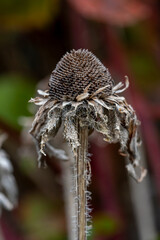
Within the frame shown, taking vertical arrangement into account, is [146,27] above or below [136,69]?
above

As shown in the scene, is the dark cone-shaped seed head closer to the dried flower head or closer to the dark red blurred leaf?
the dried flower head

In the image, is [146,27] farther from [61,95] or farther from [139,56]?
[61,95]

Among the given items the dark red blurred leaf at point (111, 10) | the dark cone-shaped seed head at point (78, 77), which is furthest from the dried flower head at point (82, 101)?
the dark red blurred leaf at point (111, 10)

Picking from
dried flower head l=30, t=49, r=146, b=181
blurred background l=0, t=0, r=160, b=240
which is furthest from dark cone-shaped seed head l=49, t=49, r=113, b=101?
blurred background l=0, t=0, r=160, b=240

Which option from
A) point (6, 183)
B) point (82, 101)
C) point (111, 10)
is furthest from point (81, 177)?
point (111, 10)

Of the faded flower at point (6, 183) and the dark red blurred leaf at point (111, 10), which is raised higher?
the dark red blurred leaf at point (111, 10)

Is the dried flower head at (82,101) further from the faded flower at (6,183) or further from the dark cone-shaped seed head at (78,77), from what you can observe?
the faded flower at (6,183)

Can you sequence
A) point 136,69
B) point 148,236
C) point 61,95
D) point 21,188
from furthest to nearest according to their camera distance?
point 21,188
point 136,69
point 148,236
point 61,95

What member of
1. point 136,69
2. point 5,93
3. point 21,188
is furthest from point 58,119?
point 21,188
